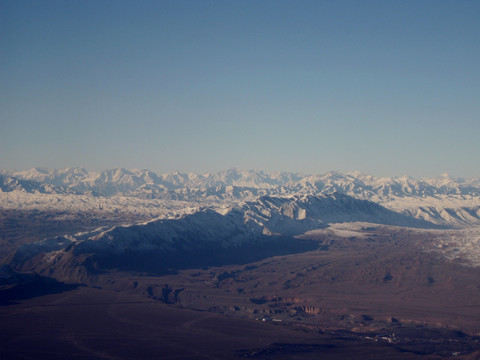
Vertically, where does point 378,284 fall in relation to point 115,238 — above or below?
below

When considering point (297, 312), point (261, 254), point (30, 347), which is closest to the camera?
point (30, 347)

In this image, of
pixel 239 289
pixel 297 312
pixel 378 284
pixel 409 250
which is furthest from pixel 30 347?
pixel 409 250

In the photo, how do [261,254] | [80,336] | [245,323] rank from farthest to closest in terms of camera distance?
[261,254] → [245,323] → [80,336]

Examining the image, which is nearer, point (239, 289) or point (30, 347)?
point (30, 347)

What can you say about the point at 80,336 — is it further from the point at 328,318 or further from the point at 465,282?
the point at 465,282

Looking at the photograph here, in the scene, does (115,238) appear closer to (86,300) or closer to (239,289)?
(239,289)

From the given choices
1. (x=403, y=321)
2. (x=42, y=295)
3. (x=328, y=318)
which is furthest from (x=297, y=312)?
(x=42, y=295)
